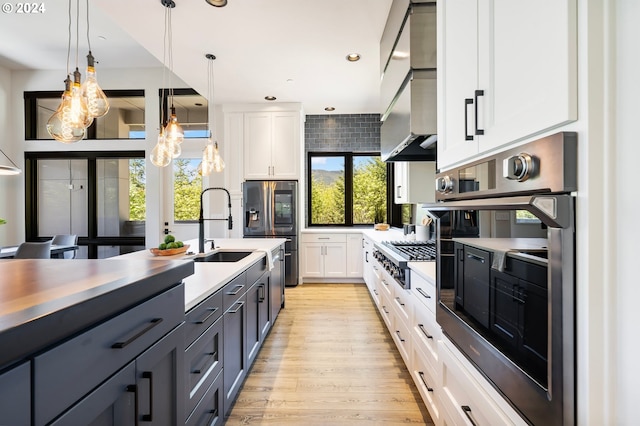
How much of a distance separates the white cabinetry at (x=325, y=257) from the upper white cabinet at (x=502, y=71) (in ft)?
12.1

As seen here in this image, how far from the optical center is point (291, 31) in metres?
2.89

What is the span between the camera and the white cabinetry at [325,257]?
488 centimetres

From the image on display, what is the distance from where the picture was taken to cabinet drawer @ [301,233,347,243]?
4895mm

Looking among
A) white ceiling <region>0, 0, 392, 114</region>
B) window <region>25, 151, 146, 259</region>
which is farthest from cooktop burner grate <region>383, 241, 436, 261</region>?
window <region>25, 151, 146, 259</region>

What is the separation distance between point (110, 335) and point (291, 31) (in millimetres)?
2986

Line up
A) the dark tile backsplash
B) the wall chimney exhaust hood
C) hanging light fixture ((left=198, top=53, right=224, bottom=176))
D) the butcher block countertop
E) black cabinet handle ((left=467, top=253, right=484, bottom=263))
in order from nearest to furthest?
the butcher block countertop < black cabinet handle ((left=467, top=253, right=484, bottom=263)) < the wall chimney exhaust hood < hanging light fixture ((left=198, top=53, right=224, bottom=176)) < the dark tile backsplash

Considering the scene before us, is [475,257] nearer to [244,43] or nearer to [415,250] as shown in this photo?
[415,250]

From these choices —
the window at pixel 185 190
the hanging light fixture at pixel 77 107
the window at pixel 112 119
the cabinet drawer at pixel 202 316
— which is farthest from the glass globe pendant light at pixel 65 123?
the window at pixel 112 119

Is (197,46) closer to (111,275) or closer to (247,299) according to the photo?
(247,299)

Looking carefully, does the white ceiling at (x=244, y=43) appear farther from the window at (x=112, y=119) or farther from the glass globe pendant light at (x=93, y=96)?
the glass globe pendant light at (x=93, y=96)

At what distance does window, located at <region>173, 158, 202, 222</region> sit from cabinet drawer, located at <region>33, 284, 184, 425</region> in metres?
4.55

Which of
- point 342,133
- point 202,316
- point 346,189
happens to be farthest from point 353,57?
point 202,316

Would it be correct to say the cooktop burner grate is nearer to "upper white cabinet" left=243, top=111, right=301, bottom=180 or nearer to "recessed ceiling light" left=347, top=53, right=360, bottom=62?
"recessed ceiling light" left=347, top=53, right=360, bottom=62
